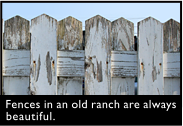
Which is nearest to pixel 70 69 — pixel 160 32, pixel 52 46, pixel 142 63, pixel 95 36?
pixel 52 46

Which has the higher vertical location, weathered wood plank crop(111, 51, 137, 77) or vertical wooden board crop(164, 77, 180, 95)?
weathered wood plank crop(111, 51, 137, 77)

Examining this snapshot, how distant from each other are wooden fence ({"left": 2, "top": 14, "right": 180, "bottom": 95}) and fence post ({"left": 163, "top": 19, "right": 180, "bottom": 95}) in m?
0.01

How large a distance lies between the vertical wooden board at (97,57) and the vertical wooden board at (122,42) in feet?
0.29

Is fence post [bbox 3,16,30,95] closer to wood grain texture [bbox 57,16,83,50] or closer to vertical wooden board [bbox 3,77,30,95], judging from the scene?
vertical wooden board [bbox 3,77,30,95]

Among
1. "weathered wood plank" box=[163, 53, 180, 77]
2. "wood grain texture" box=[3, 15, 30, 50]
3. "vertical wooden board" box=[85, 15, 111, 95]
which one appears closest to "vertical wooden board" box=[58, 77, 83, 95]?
"vertical wooden board" box=[85, 15, 111, 95]

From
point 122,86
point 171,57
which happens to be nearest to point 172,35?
point 171,57

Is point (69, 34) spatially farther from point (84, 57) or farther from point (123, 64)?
point (123, 64)

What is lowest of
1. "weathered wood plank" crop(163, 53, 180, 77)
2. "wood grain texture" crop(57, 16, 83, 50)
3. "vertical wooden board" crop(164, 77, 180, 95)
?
"vertical wooden board" crop(164, 77, 180, 95)

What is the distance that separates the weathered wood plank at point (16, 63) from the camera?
6.05 feet

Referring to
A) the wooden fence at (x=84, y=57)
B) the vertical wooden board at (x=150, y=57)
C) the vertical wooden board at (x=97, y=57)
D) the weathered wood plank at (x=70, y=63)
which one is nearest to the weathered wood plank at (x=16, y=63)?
the wooden fence at (x=84, y=57)

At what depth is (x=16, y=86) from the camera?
190cm

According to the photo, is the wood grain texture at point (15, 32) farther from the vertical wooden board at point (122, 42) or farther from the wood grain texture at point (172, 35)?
the wood grain texture at point (172, 35)

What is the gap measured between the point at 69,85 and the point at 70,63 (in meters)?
0.24

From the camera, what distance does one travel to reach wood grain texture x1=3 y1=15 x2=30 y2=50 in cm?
185
